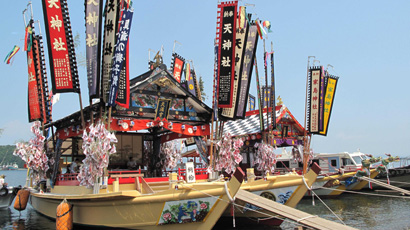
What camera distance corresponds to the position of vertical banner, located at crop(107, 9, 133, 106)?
11.2m

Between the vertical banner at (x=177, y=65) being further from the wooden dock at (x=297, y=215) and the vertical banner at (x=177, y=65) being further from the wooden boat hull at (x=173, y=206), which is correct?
the wooden dock at (x=297, y=215)

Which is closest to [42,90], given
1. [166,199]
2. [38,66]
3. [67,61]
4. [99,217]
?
[38,66]

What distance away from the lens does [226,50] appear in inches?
539

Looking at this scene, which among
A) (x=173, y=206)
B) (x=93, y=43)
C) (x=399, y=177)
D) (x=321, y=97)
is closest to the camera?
(x=173, y=206)

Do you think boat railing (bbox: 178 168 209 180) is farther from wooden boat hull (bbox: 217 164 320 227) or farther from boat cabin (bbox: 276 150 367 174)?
boat cabin (bbox: 276 150 367 174)

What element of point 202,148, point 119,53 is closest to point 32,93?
point 119,53

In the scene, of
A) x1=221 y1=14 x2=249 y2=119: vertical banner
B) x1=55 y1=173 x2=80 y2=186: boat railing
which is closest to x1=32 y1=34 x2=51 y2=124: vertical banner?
x1=55 y1=173 x2=80 y2=186: boat railing

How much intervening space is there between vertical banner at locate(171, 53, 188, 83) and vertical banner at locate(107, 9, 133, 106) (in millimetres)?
8833

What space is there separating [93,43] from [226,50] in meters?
5.01

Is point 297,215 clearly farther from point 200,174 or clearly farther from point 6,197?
point 6,197

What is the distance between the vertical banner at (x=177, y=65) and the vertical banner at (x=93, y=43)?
888cm

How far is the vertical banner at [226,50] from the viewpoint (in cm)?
1341

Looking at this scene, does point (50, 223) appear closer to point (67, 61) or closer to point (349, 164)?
point (67, 61)

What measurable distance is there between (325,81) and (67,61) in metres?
15.3
